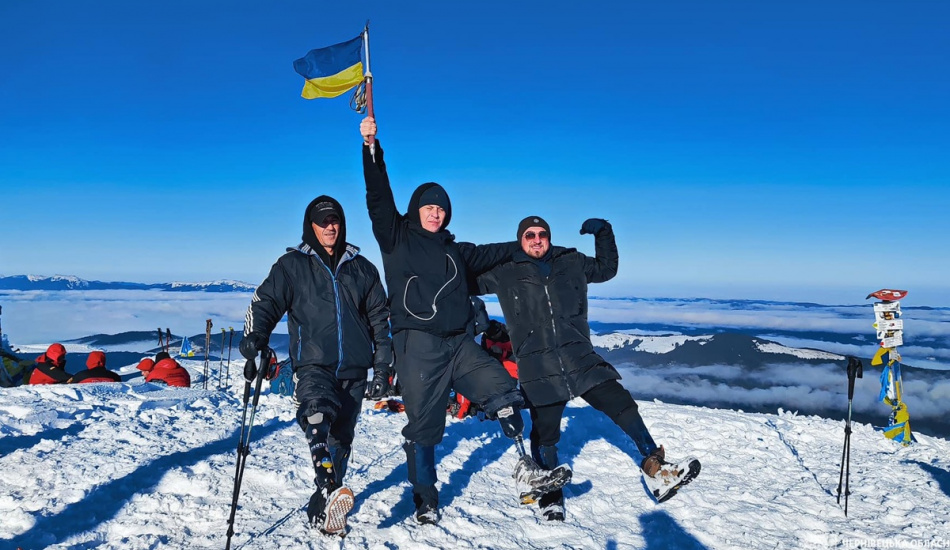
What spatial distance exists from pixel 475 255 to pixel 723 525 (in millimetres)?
3053

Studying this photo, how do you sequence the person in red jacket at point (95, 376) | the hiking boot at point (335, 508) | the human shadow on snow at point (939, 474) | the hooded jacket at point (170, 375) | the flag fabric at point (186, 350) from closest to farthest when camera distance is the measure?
the hiking boot at point (335, 508) < the human shadow on snow at point (939, 474) < the person in red jacket at point (95, 376) < the hooded jacket at point (170, 375) < the flag fabric at point (186, 350)

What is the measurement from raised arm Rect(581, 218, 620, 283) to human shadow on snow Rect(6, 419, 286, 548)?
Result: 367cm

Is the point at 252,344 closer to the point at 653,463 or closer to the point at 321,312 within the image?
the point at 321,312

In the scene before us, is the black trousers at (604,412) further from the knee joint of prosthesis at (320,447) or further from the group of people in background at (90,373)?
the group of people in background at (90,373)

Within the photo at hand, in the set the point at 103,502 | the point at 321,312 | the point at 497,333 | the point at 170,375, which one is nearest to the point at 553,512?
the point at 321,312

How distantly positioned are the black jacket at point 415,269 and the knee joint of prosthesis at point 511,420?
728 mm

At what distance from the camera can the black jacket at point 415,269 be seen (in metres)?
4.47

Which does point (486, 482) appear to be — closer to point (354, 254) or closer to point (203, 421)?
point (354, 254)

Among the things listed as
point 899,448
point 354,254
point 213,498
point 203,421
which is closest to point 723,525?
point 354,254

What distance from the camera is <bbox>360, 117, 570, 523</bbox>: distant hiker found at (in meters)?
4.44

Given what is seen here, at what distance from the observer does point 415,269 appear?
14.9 feet

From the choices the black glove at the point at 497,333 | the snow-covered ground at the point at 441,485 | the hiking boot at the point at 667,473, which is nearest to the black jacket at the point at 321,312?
the snow-covered ground at the point at 441,485

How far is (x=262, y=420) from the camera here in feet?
25.6

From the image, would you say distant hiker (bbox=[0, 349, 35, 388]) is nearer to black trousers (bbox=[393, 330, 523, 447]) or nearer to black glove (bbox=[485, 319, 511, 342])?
A: black glove (bbox=[485, 319, 511, 342])
